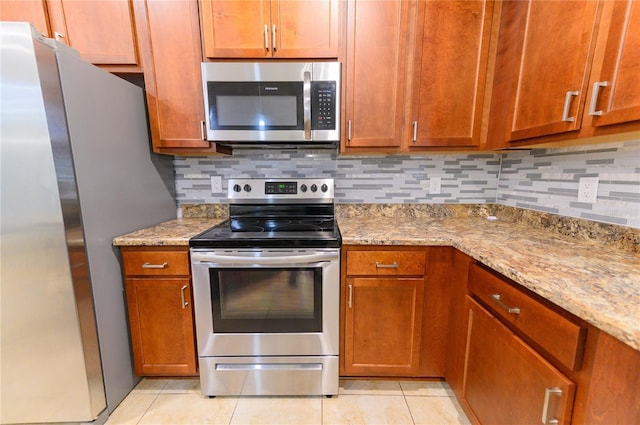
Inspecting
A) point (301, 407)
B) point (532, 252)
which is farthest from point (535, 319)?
point (301, 407)

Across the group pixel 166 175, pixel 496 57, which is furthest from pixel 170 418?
pixel 496 57

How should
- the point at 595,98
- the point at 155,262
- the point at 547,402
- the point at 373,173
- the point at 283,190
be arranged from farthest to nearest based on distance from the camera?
the point at 373,173
the point at 283,190
the point at 155,262
the point at 595,98
the point at 547,402

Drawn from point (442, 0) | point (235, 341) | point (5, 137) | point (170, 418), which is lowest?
point (170, 418)

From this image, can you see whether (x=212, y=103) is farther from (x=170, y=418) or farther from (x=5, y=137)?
(x=170, y=418)

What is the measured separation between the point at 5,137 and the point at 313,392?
1754 millimetres

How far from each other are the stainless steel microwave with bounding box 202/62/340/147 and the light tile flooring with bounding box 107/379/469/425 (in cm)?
142

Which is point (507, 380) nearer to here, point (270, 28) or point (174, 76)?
point (270, 28)

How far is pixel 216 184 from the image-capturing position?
72.3 inches

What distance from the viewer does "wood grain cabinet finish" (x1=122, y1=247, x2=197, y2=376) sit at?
1.31 meters

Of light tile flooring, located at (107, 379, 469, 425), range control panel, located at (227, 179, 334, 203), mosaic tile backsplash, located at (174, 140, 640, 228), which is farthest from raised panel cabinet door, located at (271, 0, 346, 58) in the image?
light tile flooring, located at (107, 379, 469, 425)

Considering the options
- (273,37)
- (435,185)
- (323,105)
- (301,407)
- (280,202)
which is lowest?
(301,407)

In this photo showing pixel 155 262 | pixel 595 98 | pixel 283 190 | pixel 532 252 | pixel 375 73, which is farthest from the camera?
pixel 283 190

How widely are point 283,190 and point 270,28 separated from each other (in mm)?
887

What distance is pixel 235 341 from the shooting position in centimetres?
134
